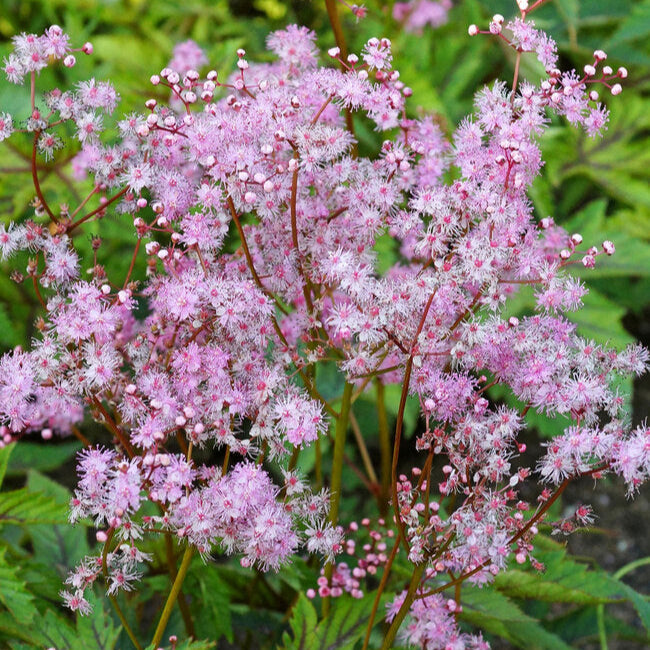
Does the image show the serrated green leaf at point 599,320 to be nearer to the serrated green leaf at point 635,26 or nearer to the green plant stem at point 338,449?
the serrated green leaf at point 635,26

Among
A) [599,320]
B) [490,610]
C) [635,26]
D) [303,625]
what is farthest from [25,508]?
[635,26]

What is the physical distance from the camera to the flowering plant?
3.53ft

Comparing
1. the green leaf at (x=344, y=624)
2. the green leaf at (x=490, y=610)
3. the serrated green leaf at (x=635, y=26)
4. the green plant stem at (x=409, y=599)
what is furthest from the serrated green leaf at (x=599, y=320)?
the green plant stem at (x=409, y=599)

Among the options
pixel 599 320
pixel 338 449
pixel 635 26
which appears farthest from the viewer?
pixel 635 26

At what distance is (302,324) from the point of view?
1246 millimetres

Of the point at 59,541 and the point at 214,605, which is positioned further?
the point at 59,541

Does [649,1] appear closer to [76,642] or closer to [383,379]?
[383,379]

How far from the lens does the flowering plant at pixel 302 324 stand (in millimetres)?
1077

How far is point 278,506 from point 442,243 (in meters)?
0.42

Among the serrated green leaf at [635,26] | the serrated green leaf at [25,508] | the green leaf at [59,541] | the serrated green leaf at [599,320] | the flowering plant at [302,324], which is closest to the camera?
the flowering plant at [302,324]

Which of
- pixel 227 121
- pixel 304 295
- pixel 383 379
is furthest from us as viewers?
pixel 383 379

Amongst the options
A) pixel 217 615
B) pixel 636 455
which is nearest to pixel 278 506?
pixel 636 455

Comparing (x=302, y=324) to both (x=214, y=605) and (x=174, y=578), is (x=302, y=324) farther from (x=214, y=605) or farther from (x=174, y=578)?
(x=214, y=605)

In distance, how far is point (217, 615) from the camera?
60.8 inches
